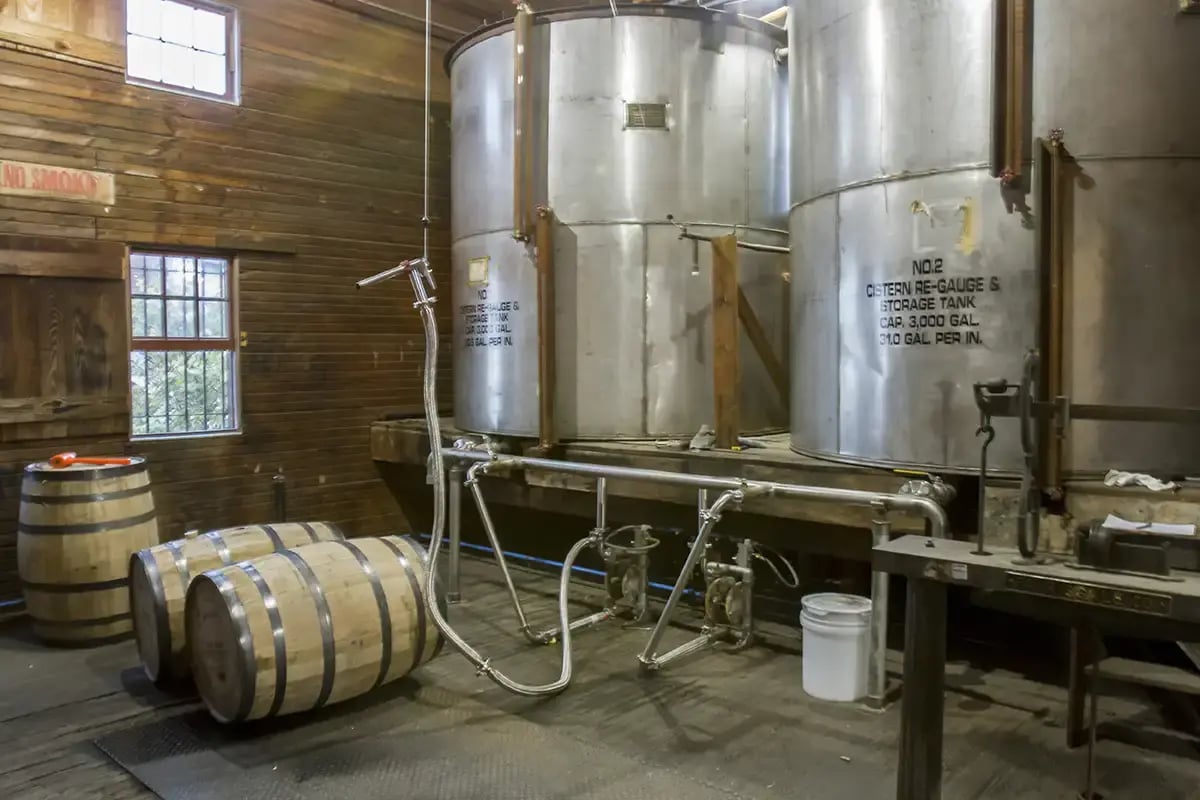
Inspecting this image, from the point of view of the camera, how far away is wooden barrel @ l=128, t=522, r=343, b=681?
4.32 metres

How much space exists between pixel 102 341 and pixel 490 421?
265 centimetres

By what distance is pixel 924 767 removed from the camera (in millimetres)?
2883

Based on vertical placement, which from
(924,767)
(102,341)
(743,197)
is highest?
(743,197)

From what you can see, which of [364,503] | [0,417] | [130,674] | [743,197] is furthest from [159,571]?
[743,197]

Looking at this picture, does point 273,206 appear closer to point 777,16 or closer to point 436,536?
point 436,536

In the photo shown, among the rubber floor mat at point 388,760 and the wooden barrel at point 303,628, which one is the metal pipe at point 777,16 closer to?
the wooden barrel at point 303,628

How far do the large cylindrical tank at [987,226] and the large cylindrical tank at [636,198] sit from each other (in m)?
1.32

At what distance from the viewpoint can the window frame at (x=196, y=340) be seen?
6.41 m

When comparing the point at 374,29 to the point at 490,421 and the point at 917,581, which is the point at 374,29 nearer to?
the point at 490,421

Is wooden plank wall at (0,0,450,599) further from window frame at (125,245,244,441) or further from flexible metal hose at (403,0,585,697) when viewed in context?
flexible metal hose at (403,0,585,697)

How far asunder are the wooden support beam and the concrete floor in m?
2.22

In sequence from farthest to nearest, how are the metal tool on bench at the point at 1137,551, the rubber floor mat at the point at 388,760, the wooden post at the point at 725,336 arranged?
the wooden post at the point at 725,336
the rubber floor mat at the point at 388,760
the metal tool on bench at the point at 1137,551

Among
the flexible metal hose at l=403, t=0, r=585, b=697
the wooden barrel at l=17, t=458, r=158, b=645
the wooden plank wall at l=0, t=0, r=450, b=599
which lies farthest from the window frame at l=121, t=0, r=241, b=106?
the flexible metal hose at l=403, t=0, r=585, b=697

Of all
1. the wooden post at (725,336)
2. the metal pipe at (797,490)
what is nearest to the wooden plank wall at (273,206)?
the metal pipe at (797,490)
